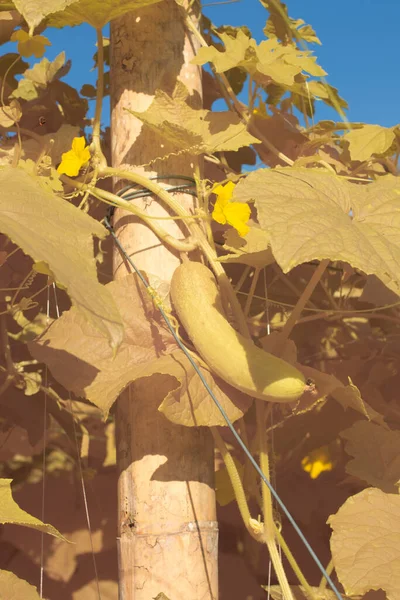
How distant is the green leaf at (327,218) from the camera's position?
0.82m

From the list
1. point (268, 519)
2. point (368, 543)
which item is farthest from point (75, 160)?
point (368, 543)

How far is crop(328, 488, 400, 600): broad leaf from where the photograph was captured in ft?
3.05

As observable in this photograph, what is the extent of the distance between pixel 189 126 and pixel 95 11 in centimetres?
28

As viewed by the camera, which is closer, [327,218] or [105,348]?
[327,218]

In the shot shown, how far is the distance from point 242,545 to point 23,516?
3.64 feet

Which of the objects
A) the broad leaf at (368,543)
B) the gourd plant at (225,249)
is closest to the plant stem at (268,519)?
the gourd plant at (225,249)

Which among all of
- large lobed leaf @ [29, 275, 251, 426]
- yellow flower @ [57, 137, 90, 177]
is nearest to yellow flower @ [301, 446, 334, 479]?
large lobed leaf @ [29, 275, 251, 426]

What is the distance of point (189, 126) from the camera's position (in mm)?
1297

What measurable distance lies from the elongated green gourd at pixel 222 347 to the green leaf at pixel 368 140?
1.55 ft

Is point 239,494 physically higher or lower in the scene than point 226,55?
lower

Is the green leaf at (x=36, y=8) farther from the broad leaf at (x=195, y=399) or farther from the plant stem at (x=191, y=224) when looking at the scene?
the broad leaf at (x=195, y=399)

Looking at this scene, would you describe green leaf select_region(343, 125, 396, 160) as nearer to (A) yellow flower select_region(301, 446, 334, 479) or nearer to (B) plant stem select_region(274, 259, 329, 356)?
(B) plant stem select_region(274, 259, 329, 356)

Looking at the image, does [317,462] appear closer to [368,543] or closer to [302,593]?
[302,593]

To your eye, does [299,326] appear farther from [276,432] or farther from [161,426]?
[161,426]
